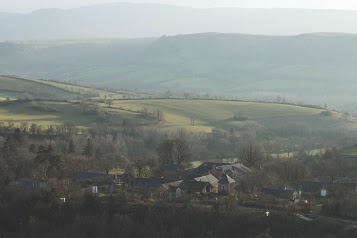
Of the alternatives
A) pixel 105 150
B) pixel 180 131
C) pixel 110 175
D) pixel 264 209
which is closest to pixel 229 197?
pixel 264 209

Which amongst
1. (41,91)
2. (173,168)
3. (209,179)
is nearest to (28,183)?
(173,168)

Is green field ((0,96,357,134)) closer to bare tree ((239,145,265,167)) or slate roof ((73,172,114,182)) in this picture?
bare tree ((239,145,265,167))

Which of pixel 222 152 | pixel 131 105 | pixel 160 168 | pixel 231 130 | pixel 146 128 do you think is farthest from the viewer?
pixel 131 105

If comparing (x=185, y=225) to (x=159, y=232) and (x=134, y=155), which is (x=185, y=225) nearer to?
(x=159, y=232)

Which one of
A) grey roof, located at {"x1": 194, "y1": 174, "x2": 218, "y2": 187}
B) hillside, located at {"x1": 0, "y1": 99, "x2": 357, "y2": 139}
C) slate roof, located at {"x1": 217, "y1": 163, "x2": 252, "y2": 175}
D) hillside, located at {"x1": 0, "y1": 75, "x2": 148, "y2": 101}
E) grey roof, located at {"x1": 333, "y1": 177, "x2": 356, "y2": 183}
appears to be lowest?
grey roof, located at {"x1": 333, "y1": 177, "x2": 356, "y2": 183}

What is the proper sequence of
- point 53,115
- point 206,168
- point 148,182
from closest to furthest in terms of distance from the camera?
1. point 148,182
2. point 206,168
3. point 53,115

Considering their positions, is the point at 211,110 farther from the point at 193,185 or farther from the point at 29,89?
the point at 193,185

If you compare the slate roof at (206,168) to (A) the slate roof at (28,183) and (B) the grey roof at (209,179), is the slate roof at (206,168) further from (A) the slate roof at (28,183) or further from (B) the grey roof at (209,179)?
(A) the slate roof at (28,183)

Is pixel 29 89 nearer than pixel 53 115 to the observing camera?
No

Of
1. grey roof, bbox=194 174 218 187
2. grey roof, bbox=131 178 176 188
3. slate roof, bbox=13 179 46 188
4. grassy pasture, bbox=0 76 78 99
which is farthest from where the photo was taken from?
grassy pasture, bbox=0 76 78 99

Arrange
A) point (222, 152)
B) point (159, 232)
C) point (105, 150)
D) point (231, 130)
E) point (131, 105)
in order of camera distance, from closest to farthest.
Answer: point (159, 232) → point (105, 150) → point (222, 152) → point (231, 130) → point (131, 105)

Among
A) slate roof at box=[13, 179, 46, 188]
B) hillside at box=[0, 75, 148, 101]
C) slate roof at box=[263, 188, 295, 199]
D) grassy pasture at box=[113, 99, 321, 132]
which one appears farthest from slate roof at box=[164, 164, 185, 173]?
hillside at box=[0, 75, 148, 101]
